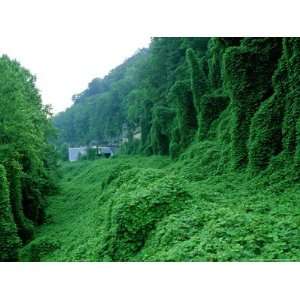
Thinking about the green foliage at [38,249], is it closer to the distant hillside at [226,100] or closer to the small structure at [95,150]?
the distant hillside at [226,100]

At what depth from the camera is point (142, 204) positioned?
286 inches

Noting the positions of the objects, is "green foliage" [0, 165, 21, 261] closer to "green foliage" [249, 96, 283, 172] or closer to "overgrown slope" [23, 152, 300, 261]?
"overgrown slope" [23, 152, 300, 261]

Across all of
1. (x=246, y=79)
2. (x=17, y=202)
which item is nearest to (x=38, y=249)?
(x=17, y=202)

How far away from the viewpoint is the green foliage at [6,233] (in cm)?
921

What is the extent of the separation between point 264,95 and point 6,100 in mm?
7776

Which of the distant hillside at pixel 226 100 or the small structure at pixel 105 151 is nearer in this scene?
the distant hillside at pixel 226 100

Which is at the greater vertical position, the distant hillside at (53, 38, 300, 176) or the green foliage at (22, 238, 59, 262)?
the distant hillside at (53, 38, 300, 176)

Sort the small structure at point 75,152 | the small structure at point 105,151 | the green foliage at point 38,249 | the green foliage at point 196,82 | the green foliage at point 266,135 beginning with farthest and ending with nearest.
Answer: the small structure at point 75,152 → the small structure at point 105,151 → the green foliage at point 196,82 → the green foliage at point 266,135 → the green foliage at point 38,249

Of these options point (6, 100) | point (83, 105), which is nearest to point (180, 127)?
point (6, 100)

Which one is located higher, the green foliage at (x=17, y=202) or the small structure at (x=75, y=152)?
the small structure at (x=75, y=152)

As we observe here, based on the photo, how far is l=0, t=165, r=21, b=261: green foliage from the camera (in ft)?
30.2

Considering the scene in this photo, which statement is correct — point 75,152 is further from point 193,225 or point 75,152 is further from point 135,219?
point 193,225

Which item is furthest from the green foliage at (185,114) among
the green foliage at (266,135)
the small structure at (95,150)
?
the small structure at (95,150)

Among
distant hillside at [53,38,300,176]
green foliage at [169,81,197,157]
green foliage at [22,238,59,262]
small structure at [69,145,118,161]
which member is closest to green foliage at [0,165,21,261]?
green foliage at [22,238,59,262]
